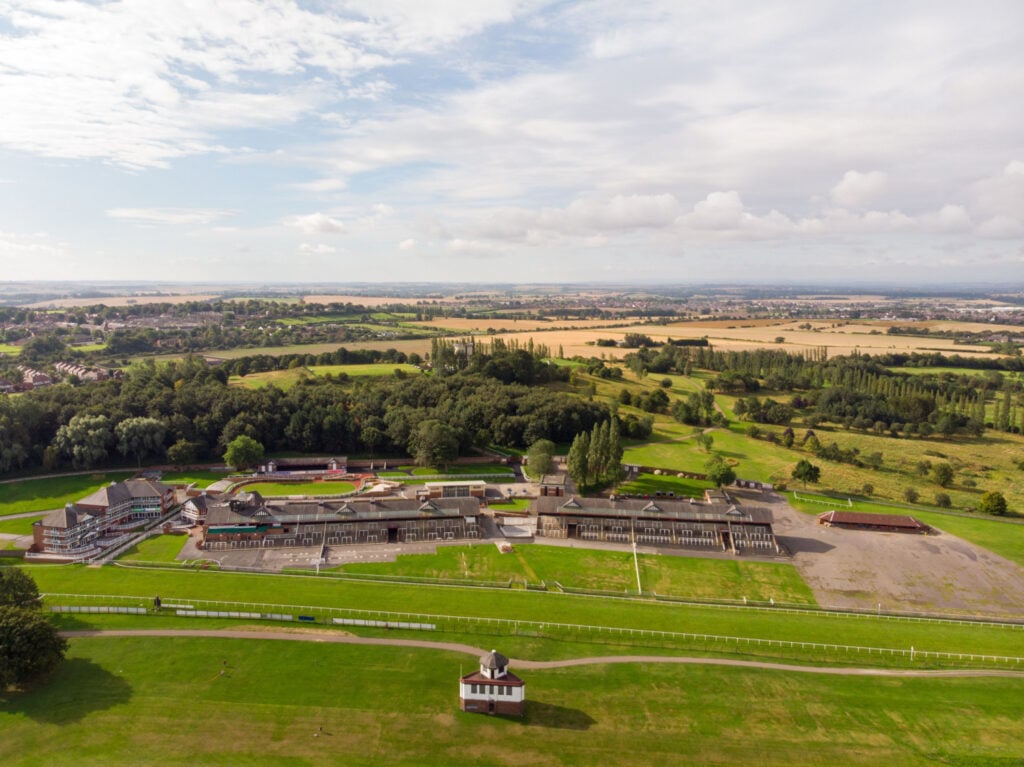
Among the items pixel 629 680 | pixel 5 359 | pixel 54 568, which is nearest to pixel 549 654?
pixel 629 680

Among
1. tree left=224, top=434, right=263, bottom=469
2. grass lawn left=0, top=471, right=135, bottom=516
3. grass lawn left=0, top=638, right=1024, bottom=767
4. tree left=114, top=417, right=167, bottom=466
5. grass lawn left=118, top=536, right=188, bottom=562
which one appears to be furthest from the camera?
tree left=114, top=417, right=167, bottom=466

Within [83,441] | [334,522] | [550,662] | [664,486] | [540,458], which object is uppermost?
[83,441]

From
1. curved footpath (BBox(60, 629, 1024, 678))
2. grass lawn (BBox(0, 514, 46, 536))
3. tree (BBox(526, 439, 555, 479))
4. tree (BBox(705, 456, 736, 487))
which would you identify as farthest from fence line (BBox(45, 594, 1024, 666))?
tree (BBox(526, 439, 555, 479))

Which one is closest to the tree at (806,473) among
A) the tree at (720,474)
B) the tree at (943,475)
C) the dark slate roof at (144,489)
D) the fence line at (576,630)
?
the tree at (720,474)

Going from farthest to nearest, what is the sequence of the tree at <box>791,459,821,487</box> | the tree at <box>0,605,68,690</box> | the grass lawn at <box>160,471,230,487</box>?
the tree at <box>791,459,821,487</box> → the grass lawn at <box>160,471,230,487</box> → the tree at <box>0,605,68,690</box>

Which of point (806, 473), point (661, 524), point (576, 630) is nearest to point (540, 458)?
point (661, 524)

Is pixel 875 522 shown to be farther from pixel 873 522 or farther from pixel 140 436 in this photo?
pixel 140 436

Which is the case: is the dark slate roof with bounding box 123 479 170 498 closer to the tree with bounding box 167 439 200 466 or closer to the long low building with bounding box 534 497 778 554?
the tree with bounding box 167 439 200 466
